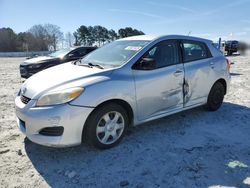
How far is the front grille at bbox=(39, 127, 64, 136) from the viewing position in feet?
10.5

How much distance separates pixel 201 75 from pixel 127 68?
1.83m

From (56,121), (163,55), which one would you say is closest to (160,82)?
(163,55)

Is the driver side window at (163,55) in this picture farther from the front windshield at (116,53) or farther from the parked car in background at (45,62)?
the parked car in background at (45,62)

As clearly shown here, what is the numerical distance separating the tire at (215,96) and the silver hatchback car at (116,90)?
0.07 m

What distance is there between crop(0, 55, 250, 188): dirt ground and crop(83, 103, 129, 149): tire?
151mm

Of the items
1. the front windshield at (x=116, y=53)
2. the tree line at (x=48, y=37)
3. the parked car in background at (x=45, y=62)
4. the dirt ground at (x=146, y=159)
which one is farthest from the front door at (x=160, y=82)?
the tree line at (x=48, y=37)

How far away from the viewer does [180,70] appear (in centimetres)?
445

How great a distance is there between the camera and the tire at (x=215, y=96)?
530cm

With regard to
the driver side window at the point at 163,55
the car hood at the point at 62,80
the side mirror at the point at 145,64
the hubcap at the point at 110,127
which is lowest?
the hubcap at the point at 110,127

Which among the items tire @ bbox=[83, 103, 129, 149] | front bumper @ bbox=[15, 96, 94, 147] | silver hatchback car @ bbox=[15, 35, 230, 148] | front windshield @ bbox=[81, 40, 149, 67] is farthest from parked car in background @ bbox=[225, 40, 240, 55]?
front bumper @ bbox=[15, 96, 94, 147]

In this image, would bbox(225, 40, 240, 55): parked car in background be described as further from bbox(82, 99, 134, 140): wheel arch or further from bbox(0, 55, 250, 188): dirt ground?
bbox(82, 99, 134, 140): wheel arch

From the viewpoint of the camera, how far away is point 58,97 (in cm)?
322

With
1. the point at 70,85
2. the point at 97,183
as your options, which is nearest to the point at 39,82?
the point at 70,85

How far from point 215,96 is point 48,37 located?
77.2 meters
